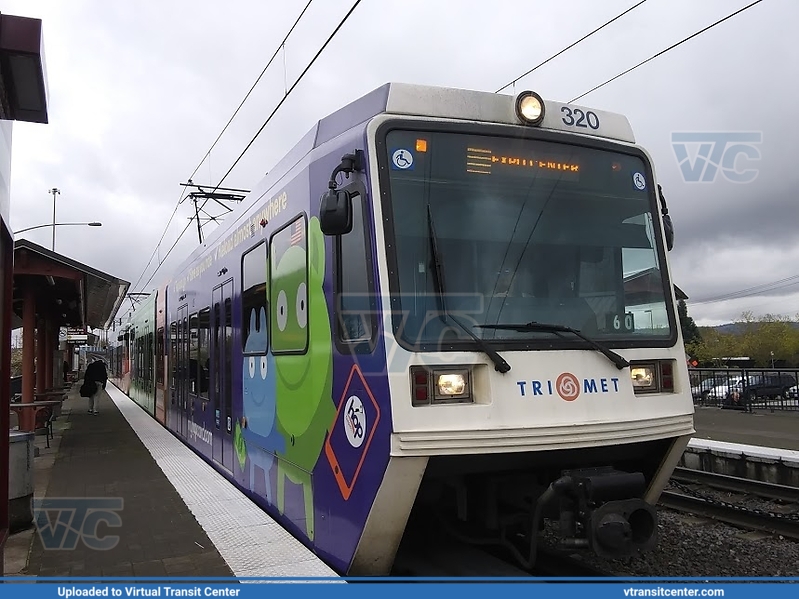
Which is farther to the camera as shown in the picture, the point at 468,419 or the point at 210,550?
the point at 210,550

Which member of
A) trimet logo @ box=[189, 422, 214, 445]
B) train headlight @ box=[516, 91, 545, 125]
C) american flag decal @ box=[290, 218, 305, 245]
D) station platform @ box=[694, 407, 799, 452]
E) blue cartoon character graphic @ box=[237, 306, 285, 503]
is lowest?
station platform @ box=[694, 407, 799, 452]

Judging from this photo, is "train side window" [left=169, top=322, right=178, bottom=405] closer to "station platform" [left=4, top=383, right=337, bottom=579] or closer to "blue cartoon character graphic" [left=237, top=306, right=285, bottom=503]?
"station platform" [left=4, top=383, right=337, bottom=579]

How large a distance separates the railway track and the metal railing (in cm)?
851

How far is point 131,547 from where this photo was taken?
5.05 meters

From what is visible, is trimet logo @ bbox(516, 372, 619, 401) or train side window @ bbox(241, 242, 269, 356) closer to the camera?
trimet logo @ bbox(516, 372, 619, 401)

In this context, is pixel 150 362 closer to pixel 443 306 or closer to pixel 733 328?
pixel 443 306

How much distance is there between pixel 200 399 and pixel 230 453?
76.7 inches

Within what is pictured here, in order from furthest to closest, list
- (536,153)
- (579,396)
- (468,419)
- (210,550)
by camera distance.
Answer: (210,550) < (536,153) < (579,396) < (468,419)

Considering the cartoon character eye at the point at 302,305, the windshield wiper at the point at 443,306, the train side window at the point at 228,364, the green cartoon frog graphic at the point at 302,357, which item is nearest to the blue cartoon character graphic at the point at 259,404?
the green cartoon frog graphic at the point at 302,357

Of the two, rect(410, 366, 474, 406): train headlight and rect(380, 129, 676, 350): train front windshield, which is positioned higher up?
rect(380, 129, 676, 350): train front windshield

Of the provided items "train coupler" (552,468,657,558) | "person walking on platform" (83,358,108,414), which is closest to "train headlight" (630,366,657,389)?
"train coupler" (552,468,657,558)

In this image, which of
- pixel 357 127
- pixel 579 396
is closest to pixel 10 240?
pixel 357 127

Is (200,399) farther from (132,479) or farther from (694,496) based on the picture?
(694,496)

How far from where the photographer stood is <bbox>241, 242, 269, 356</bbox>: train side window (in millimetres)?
5938
